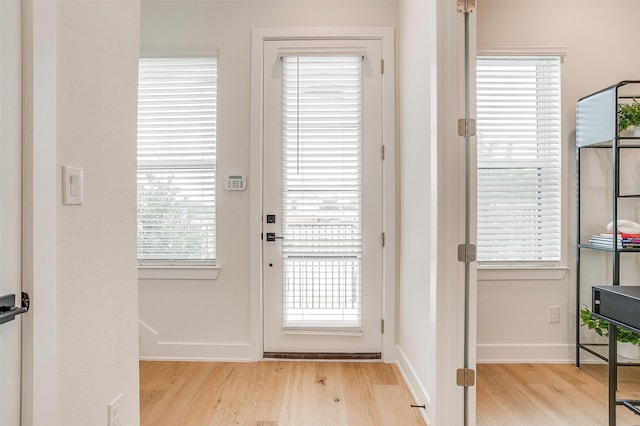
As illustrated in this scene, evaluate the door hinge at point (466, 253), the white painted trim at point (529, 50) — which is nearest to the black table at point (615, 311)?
the door hinge at point (466, 253)

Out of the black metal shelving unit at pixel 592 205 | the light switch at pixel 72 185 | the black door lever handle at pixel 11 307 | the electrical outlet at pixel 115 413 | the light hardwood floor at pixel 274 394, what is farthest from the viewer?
the black metal shelving unit at pixel 592 205

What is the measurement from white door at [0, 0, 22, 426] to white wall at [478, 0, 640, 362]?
9.12ft

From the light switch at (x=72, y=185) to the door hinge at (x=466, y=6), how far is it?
1845 millimetres

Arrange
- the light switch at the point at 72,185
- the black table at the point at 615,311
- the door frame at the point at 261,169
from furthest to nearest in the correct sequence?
the door frame at the point at 261,169 < the black table at the point at 615,311 < the light switch at the point at 72,185

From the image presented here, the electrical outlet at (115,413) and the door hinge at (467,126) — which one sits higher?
the door hinge at (467,126)

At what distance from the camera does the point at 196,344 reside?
271 centimetres

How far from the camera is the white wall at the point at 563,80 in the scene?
2688mm

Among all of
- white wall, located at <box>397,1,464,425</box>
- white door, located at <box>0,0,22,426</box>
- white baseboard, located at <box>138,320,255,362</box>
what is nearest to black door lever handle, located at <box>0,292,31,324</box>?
white door, located at <box>0,0,22,426</box>

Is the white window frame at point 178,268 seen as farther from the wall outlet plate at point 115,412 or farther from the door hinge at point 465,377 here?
the door hinge at point 465,377

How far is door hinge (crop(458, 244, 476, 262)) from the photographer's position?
1.71m

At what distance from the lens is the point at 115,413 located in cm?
134

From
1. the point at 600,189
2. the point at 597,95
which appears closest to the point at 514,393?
the point at 600,189

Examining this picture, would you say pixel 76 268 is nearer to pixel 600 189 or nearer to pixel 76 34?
pixel 76 34

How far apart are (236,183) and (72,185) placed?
161 centimetres
